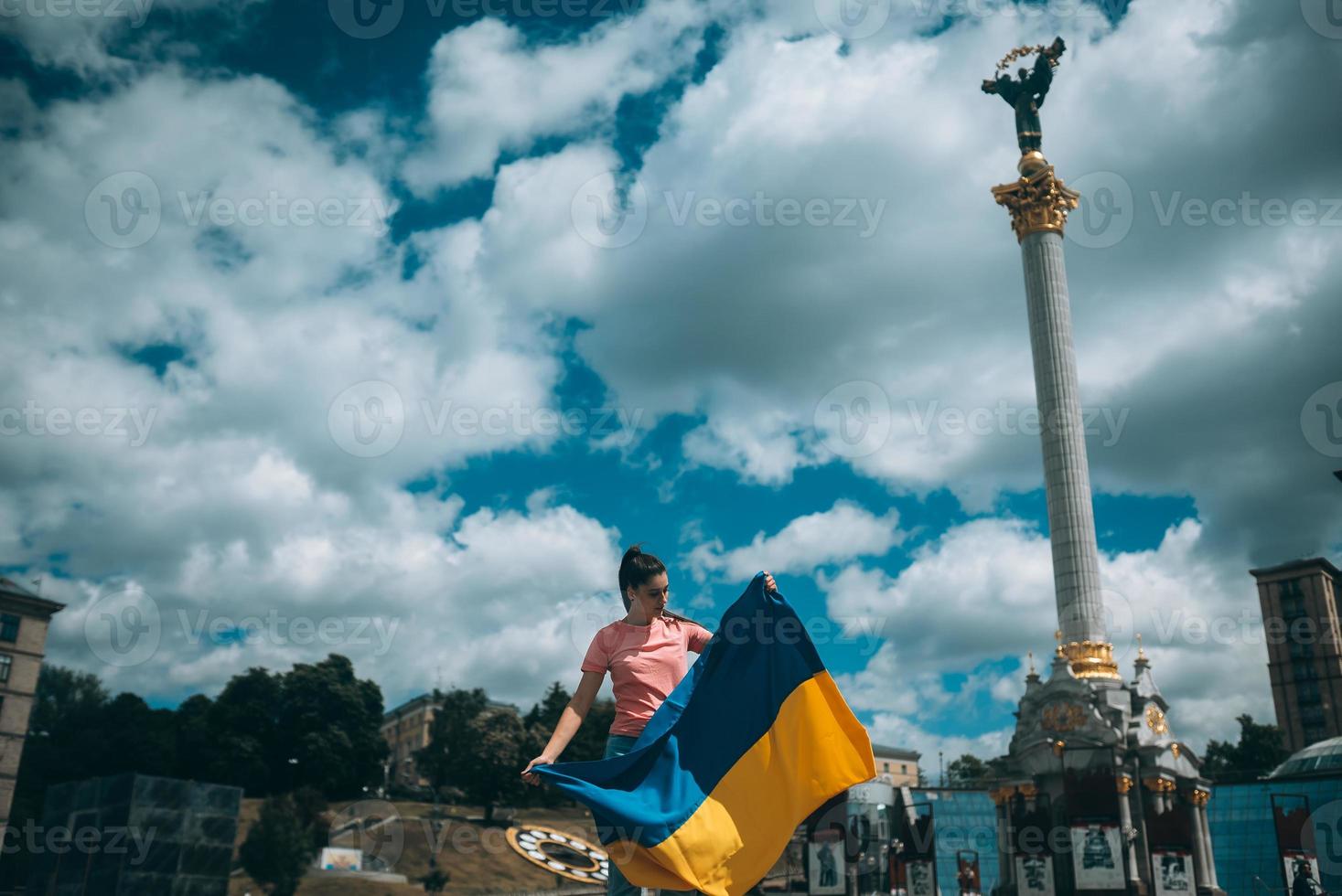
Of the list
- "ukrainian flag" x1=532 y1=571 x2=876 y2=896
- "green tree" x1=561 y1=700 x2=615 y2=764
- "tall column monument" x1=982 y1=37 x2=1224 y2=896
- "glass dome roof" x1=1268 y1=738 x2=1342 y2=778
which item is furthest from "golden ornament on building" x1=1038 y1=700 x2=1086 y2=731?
"green tree" x1=561 y1=700 x2=615 y2=764

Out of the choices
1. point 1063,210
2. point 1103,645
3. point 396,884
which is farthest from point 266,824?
point 1063,210

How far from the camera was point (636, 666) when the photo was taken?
22.9 feet

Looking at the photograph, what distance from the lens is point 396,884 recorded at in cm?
6425

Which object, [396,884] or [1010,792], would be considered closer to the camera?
[1010,792]

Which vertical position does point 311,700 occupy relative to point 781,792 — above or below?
above

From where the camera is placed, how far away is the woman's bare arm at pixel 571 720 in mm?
6523

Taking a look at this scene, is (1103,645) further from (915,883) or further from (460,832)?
(460,832)

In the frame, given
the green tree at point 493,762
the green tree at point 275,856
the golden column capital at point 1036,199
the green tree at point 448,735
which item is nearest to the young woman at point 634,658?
the golden column capital at point 1036,199

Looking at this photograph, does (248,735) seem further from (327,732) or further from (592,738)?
(592,738)

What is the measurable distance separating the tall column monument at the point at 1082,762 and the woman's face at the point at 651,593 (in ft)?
120

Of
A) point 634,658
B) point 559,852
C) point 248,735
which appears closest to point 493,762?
point 559,852

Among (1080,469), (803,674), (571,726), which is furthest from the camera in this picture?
(1080,469)

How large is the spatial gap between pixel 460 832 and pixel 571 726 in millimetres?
81533

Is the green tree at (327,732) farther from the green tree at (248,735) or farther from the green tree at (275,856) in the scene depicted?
Answer: the green tree at (275,856)
